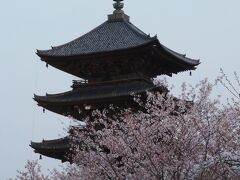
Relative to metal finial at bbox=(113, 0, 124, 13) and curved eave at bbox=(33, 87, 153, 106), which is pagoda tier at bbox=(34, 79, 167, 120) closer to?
curved eave at bbox=(33, 87, 153, 106)

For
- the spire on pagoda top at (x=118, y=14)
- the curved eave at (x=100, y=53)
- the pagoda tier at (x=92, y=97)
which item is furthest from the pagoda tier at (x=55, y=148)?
the spire on pagoda top at (x=118, y=14)

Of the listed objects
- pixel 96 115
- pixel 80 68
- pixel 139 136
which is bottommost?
pixel 139 136

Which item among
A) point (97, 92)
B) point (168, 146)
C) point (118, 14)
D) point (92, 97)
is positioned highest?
point (118, 14)

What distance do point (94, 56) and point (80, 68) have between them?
1.25m

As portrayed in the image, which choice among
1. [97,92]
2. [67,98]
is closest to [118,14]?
[97,92]

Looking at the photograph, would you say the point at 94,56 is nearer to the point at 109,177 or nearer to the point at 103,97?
the point at 103,97

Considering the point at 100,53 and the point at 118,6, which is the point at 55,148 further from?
the point at 118,6

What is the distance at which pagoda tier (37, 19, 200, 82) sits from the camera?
2512cm

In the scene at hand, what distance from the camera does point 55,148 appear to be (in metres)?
25.2

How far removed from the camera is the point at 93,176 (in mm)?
18453

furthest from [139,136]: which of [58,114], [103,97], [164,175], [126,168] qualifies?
[58,114]

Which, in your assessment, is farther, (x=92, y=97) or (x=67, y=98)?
(x=67, y=98)

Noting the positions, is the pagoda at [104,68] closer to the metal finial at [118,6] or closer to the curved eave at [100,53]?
the curved eave at [100,53]

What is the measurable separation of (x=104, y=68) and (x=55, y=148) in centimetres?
414
